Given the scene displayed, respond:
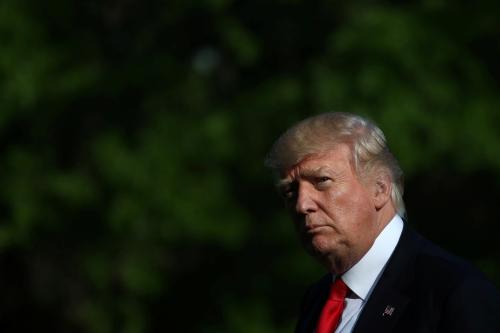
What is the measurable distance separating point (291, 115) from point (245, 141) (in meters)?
0.52

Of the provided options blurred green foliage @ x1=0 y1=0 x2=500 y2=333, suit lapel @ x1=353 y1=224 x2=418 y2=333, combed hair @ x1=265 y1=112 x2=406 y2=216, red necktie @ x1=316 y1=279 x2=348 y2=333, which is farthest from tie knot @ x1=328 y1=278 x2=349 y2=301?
blurred green foliage @ x1=0 y1=0 x2=500 y2=333

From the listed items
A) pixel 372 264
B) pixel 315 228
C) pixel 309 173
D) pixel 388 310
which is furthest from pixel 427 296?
pixel 309 173

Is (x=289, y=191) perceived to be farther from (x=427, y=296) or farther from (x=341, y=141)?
(x=427, y=296)

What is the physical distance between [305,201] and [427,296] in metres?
0.47

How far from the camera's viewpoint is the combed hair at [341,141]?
11.0ft

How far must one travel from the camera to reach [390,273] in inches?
128

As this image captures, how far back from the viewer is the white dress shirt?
334 cm

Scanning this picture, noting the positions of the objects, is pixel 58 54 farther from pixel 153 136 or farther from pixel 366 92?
pixel 366 92

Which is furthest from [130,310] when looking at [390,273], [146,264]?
[390,273]

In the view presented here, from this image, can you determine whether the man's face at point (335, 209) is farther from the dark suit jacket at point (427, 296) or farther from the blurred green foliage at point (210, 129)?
the blurred green foliage at point (210, 129)

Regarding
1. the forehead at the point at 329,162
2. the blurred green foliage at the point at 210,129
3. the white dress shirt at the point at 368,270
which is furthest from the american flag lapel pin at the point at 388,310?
the blurred green foliage at the point at 210,129

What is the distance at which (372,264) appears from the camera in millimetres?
3340

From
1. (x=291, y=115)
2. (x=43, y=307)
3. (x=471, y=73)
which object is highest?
(x=471, y=73)

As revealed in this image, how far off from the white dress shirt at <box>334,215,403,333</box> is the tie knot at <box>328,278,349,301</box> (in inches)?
1.2
